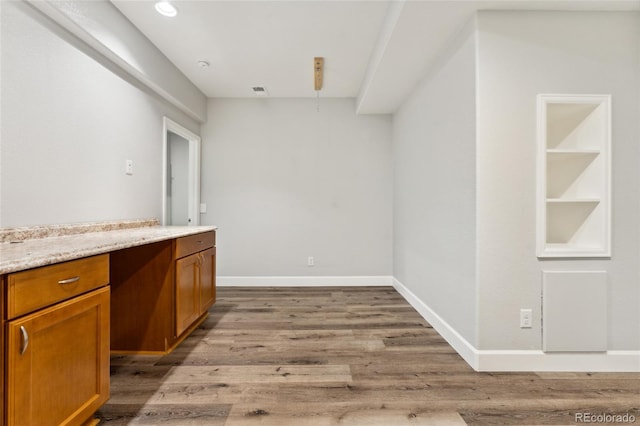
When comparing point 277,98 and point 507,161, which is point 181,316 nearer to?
point 507,161

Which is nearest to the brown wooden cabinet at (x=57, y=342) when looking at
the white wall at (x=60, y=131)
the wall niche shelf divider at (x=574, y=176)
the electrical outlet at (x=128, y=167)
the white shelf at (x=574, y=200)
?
the white wall at (x=60, y=131)

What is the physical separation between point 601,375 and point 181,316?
2846 mm

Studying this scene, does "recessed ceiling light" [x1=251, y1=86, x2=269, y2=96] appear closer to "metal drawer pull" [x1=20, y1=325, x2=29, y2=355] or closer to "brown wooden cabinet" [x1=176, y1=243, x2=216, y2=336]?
"brown wooden cabinet" [x1=176, y1=243, x2=216, y2=336]

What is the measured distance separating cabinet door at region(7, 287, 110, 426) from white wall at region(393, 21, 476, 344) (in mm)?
2132

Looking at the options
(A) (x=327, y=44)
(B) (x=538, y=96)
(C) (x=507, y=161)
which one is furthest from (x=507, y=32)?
(A) (x=327, y=44)

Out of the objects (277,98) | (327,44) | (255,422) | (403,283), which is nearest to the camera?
(255,422)

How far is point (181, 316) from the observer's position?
2135 millimetres

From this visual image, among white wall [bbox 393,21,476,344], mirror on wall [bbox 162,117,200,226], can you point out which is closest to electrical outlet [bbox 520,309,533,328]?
white wall [bbox 393,21,476,344]

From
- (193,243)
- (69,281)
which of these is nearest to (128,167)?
(193,243)

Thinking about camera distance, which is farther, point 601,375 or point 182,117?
point 182,117

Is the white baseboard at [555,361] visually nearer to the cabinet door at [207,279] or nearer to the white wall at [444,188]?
the white wall at [444,188]

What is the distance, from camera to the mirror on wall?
12.6ft

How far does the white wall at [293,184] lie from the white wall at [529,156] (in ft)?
7.06

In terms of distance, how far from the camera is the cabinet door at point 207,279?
2527 mm
